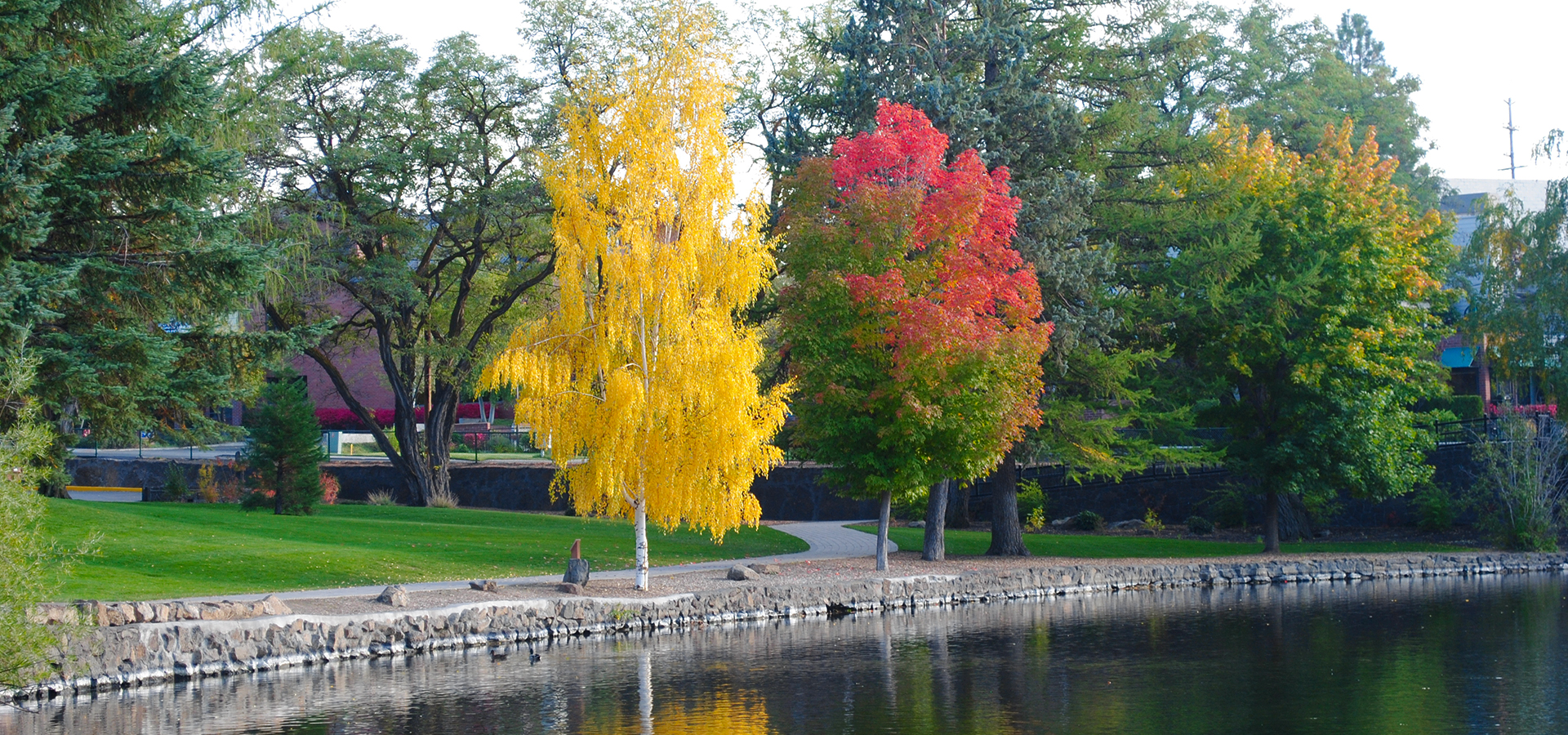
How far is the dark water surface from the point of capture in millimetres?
13125

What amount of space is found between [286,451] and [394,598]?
1276 cm

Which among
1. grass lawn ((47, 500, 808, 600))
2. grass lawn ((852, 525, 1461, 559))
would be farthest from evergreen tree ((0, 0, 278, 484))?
grass lawn ((852, 525, 1461, 559))

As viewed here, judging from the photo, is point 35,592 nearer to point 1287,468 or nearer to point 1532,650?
point 1532,650

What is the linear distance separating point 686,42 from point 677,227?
319 cm

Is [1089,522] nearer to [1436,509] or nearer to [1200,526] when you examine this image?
[1200,526]

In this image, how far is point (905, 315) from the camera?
78.3 feet

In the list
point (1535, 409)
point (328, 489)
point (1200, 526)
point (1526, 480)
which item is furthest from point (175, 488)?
point (1535, 409)

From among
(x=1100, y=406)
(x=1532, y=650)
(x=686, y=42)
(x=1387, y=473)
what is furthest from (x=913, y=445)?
(x=1387, y=473)

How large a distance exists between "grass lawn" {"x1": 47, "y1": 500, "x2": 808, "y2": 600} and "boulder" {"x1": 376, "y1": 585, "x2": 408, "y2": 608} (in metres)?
2.34

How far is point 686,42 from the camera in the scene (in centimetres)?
2145

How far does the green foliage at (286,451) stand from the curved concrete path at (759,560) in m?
9.75

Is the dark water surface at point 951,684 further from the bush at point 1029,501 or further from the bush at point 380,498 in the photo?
the bush at point 380,498

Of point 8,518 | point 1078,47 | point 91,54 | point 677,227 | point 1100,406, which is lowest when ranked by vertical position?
point 8,518

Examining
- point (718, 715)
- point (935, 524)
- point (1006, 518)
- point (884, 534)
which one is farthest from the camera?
point (1006, 518)
